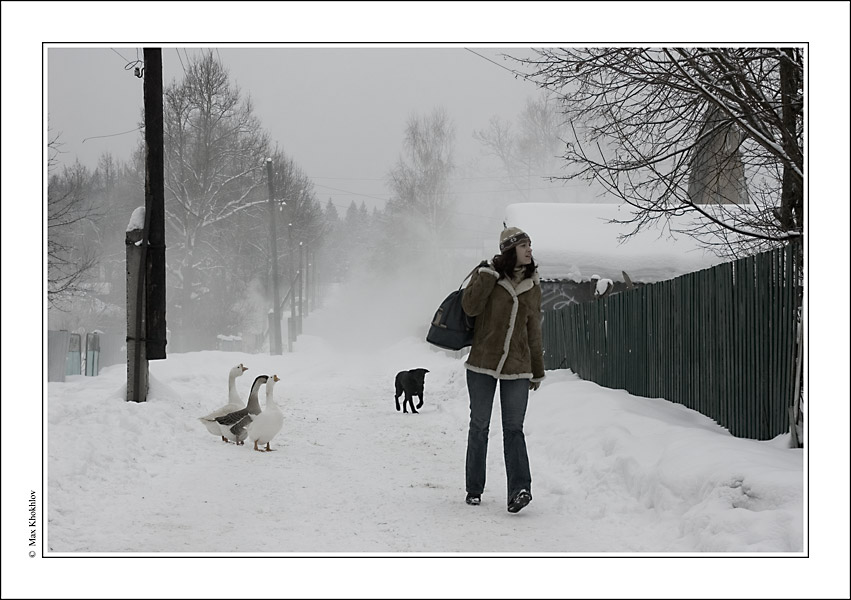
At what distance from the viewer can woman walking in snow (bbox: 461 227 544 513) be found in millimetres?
5453

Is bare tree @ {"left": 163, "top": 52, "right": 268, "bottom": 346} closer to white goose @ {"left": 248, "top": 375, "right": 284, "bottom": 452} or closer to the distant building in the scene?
the distant building

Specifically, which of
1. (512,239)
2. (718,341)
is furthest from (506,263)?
(718,341)

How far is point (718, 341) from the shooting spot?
291 inches

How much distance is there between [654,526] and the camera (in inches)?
196

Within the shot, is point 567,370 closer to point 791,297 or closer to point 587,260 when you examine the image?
point 587,260

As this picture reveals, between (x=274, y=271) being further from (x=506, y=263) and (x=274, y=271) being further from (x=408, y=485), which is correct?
(x=506, y=263)

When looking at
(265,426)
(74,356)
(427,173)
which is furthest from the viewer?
(427,173)

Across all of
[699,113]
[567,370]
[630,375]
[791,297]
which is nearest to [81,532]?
[791,297]

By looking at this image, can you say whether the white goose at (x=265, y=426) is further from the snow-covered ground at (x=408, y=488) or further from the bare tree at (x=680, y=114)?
the bare tree at (x=680, y=114)

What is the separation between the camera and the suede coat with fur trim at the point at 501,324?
5.45 meters

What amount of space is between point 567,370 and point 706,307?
20.8ft

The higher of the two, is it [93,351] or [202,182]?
[202,182]

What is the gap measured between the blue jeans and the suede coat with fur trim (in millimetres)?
108

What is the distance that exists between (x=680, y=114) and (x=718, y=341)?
206 centimetres
